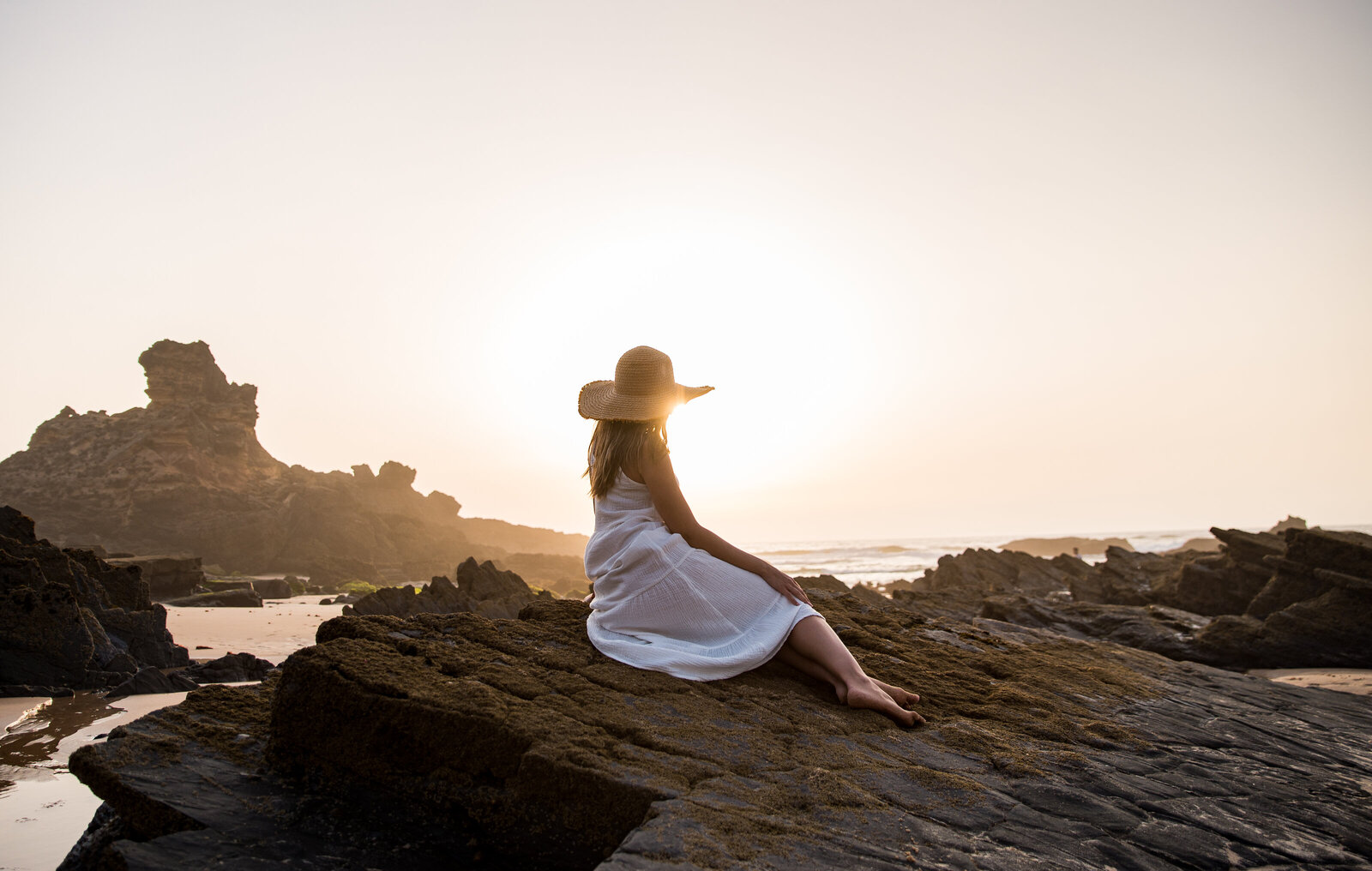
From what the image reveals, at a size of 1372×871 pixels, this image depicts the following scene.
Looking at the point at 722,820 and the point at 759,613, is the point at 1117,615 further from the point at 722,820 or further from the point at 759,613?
the point at 722,820

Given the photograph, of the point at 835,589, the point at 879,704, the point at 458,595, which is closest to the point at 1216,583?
the point at 835,589

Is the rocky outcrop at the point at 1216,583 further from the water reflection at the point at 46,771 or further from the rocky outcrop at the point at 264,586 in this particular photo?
the rocky outcrop at the point at 264,586

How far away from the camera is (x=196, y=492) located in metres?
37.8

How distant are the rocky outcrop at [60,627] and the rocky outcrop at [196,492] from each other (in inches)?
874

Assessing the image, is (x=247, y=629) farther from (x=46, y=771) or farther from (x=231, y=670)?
(x=46, y=771)

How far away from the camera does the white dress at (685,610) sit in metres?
3.97

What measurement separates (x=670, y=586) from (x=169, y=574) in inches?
808

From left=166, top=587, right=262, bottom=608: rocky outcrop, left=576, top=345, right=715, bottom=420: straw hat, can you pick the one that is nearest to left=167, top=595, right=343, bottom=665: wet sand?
left=166, top=587, right=262, bottom=608: rocky outcrop

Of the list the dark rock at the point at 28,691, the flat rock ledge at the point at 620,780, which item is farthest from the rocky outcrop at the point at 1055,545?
the dark rock at the point at 28,691

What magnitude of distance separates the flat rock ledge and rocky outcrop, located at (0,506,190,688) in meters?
6.14

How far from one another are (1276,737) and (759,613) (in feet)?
12.6

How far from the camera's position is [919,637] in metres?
5.67

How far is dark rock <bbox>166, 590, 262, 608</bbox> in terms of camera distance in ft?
57.3

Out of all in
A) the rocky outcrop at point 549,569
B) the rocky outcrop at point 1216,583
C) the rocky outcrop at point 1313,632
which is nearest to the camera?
the rocky outcrop at point 1313,632
